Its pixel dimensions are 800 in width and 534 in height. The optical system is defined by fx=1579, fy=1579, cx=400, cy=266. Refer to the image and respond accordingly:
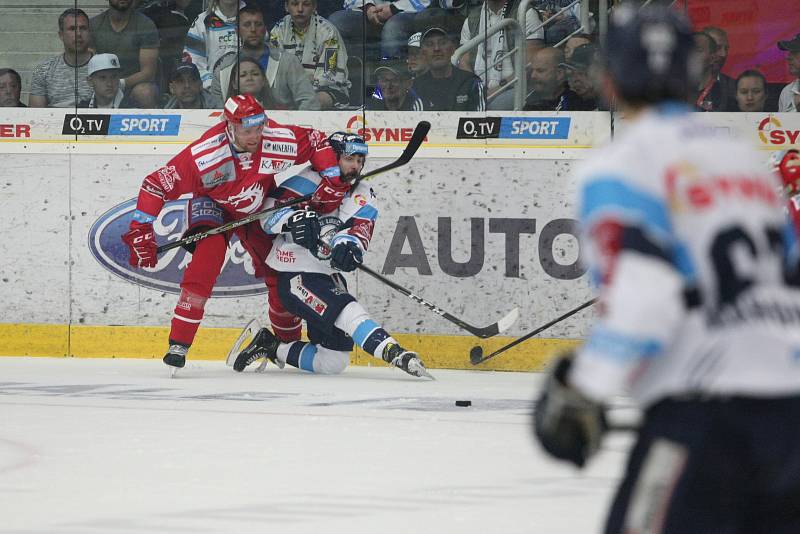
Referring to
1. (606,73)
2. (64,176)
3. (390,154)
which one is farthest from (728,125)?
(606,73)

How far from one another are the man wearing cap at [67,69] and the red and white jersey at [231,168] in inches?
47.5

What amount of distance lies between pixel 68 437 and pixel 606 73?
3529mm

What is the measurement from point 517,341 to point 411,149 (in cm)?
107

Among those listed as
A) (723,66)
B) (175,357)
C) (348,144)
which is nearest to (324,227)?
(348,144)

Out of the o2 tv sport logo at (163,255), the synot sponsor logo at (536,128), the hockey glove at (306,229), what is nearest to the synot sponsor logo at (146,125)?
the o2 tv sport logo at (163,255)

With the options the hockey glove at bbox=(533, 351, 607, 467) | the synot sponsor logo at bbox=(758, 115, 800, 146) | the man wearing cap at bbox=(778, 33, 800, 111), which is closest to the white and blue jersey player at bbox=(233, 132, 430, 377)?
the synot sponsor logo at bbox=(758, 115, 800, 146)

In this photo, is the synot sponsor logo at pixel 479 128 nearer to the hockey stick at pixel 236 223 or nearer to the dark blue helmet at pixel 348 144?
the dark blue helmet at pixel 348 144

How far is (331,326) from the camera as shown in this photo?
749 cm

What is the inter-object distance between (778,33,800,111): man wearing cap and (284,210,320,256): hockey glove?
2.31 metres

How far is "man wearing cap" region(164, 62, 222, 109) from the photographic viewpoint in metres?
8.37

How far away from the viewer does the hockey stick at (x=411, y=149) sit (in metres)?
7.60

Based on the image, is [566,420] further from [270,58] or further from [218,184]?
[270,58]

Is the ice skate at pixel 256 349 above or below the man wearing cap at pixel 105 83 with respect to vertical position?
below

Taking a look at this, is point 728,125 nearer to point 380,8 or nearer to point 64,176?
point 380,8
